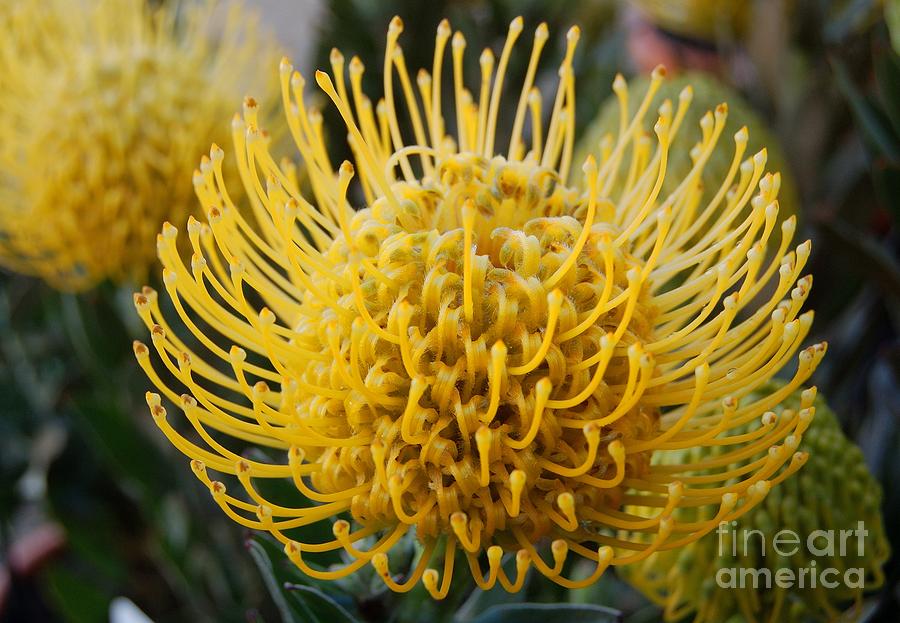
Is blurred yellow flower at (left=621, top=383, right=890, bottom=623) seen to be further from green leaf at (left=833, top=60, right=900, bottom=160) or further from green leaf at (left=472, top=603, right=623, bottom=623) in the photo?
green leaf at (left=833, top=60, right=900, bottom=160)

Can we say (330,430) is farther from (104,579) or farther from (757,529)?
(104,579)

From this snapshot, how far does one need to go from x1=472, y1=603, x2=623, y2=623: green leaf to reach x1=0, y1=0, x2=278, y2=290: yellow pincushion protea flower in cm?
49

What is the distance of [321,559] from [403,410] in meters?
0.15

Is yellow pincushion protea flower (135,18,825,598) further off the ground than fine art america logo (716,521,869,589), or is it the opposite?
yellow pincushion protea flower (135,18,825,598)

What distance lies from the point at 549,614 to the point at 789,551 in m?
0.16

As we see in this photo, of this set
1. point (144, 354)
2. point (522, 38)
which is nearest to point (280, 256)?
point (144, 354)

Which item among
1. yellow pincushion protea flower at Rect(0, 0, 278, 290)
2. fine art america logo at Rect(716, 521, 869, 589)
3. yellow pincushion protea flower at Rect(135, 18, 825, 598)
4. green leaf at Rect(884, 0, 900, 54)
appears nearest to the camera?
yellow pincushion protea flower at Rect(135, 18, 825, 598)

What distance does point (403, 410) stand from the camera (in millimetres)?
443

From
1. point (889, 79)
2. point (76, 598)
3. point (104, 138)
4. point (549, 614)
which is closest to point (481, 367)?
point (549, 614)

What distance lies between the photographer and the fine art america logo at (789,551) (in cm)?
53

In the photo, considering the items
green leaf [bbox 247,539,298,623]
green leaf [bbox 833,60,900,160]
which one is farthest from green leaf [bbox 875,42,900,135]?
green leaf [bbox 247,539,298,623]

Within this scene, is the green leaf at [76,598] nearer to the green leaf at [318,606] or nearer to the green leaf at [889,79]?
the green leaf at [318,606]

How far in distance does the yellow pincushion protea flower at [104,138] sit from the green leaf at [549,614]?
1.61 ft

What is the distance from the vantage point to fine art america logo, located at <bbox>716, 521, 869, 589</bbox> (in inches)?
21.0
